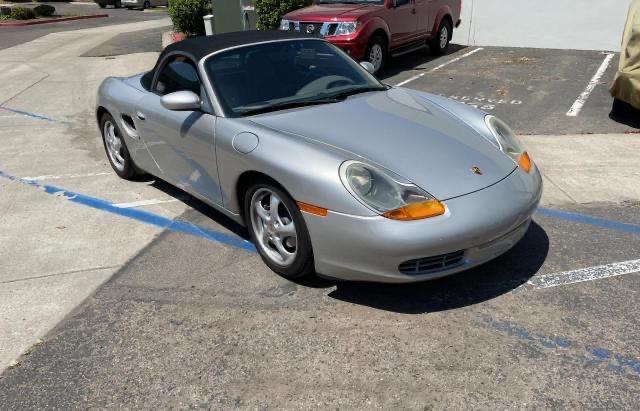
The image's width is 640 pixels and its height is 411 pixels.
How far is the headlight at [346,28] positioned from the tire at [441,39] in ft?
10.1

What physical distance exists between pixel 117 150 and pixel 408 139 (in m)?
3.25

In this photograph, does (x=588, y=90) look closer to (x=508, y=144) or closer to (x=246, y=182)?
(x=508, y=144)

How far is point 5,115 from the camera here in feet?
27.6

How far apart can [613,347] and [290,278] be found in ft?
6.10

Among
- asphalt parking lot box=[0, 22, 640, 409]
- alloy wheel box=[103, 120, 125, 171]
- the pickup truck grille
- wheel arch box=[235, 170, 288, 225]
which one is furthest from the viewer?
the pickup truck grille

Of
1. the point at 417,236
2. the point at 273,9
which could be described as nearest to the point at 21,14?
the point at 273,9

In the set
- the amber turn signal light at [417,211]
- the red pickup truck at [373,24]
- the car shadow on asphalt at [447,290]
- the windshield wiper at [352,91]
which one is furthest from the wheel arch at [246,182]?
the red pickup truck at [373,24]

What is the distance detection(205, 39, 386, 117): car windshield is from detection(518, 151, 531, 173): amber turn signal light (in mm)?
1276

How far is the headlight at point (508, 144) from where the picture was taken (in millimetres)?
3610

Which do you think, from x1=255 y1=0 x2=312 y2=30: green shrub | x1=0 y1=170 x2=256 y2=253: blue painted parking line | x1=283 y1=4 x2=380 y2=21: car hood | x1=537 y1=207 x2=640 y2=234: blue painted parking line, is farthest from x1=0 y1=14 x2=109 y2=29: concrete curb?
x1=537 y1=207 x2=640 y2=234: blue painted parking line

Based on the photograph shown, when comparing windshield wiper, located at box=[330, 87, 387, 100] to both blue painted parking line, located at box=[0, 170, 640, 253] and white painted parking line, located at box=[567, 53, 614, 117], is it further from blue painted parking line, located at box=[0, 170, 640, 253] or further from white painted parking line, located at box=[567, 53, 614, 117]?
white painted parking line, located at box=[567, 53, 614, 117]

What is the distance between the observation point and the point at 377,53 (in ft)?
31.8

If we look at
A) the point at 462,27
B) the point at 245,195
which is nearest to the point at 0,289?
the point at 245,195

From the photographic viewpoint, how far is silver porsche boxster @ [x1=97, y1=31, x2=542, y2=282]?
9.78 ft
